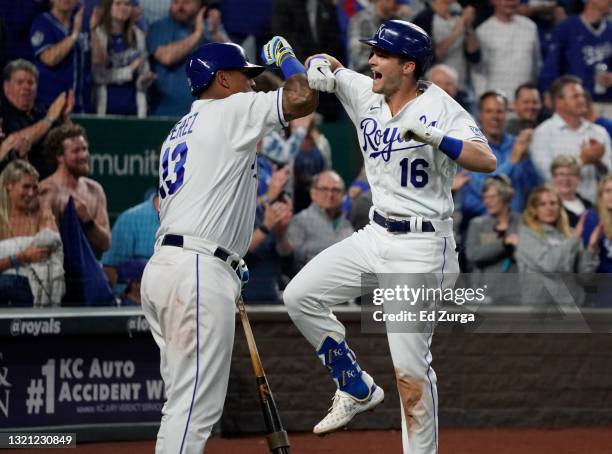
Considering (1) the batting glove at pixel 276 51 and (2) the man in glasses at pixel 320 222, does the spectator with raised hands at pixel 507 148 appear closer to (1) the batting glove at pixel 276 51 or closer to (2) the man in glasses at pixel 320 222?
(2) the man in glasses at pixel 320 222

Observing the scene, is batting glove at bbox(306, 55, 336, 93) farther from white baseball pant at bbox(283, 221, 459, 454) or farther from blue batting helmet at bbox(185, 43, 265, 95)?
white baseball pant at bbox(283, 221, 459, 454)

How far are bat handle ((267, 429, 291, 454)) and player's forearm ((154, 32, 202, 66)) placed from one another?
361 centimetres

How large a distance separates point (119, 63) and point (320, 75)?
281 cm

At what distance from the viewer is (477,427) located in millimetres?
8430

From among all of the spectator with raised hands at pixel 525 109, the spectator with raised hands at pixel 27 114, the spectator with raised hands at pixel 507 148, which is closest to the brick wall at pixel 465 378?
the spectator with raised hands at pixel 507 148

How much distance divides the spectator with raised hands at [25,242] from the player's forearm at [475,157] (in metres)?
3.43

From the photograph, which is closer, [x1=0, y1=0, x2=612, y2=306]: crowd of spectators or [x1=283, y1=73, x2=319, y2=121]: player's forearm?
[x1=283, y1=73, x2=319, y2=121]: player's forearm

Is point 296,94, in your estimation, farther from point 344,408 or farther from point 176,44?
point 176,44

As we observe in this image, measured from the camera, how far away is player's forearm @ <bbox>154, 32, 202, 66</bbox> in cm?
811

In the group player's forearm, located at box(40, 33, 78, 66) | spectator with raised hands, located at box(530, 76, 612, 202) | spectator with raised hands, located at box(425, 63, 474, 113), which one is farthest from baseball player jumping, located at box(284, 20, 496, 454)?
spectator with raised hands, located at box(530, 76, 612, 202)

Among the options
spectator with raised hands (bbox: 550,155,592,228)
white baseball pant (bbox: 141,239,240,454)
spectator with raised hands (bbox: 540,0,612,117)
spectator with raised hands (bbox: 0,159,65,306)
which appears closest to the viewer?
white baseball pant (bbox: 141,239,240,454)

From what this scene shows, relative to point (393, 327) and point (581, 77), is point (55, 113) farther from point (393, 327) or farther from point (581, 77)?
point (581, 77)

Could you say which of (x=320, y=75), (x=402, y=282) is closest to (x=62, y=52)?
(x=320, y=75)

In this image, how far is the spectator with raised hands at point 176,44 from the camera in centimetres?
809
